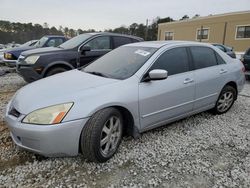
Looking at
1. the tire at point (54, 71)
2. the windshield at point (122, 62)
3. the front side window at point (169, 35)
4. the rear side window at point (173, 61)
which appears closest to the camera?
the windshield at point (122, 62)

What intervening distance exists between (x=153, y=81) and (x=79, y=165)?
1512 mm

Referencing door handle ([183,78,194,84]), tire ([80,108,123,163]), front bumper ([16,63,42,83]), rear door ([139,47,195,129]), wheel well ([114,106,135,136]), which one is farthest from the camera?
front bumper ([16,63,42,83])

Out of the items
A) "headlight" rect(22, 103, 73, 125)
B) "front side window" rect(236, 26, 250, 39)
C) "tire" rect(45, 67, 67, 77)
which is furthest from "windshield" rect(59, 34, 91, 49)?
"front side window" rect(236, 26, 250, 39)

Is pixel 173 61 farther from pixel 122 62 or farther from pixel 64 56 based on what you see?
pixel 64 56

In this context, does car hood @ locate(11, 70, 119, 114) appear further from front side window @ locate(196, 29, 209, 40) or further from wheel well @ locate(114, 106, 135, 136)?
front side window @ locate(196, 29, 209, 40)

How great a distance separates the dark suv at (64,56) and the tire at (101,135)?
3.43 m

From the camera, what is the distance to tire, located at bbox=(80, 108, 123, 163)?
2600mm

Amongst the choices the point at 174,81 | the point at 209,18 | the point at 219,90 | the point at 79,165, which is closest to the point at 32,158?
the point at 79,165

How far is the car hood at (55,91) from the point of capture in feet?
8.65

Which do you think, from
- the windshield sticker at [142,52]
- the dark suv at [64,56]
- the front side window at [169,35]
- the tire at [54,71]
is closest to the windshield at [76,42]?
the dark suv at [64,56]

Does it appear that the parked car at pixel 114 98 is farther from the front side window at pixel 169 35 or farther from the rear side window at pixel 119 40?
the front side window at pixel 169 35

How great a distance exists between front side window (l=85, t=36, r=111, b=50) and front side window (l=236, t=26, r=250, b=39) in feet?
78.2

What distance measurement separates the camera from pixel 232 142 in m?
3.55

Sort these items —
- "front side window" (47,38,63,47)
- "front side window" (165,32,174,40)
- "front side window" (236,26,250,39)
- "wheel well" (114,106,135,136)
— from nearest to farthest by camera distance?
"wheel well" (114,106,135,136), "front side window" (47,38,63,47), "front side window" (236,26,250,39), "front side window" (165,32,174,40)
